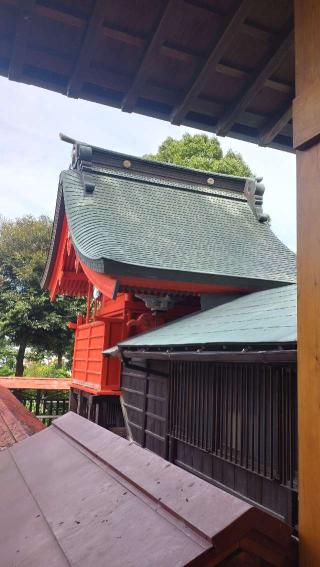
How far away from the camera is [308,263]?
1243 millimetres

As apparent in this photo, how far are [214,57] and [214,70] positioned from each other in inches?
3.6

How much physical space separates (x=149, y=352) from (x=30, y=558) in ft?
17.1

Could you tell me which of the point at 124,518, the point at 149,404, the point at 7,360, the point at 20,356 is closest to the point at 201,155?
the point at 20,356

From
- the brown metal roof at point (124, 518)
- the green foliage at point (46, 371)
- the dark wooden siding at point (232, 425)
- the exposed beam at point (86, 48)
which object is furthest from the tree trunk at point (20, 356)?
the brown metal roof at point (124, 518)

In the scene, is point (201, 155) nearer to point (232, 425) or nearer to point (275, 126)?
point (232, 425)

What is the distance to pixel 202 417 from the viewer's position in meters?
5.29

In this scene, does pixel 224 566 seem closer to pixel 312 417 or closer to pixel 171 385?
pixel 312 417

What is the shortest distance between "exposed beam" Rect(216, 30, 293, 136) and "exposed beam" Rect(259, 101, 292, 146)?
21 cm

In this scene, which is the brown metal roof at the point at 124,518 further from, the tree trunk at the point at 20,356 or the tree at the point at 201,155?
the tree at the point at 201,155

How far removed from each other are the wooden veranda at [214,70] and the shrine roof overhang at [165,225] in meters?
4.77

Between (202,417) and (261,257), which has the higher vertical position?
(261,257)

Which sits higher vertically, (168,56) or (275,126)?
(168,56)

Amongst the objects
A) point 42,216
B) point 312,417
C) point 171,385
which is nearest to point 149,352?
point 171,385

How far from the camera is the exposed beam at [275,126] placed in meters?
2.25
